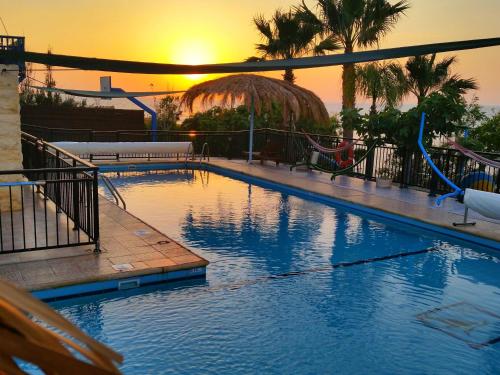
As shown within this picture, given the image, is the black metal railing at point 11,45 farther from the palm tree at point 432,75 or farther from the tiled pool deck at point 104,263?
the palm tree at point 432,75

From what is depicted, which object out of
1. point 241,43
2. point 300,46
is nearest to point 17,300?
point 300,46

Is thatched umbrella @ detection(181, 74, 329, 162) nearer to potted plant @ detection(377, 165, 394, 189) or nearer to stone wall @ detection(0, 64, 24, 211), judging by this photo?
potted plant @ detection(377, 165, 394, 189)

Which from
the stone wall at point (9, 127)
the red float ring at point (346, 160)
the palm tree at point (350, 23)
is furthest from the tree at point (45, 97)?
the stone wall at point (9, 127)

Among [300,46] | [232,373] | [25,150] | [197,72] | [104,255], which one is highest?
[300,46]

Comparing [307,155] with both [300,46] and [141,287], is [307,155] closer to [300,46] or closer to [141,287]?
[300,46]

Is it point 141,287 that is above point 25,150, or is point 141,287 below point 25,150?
below

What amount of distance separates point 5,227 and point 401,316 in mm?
5420

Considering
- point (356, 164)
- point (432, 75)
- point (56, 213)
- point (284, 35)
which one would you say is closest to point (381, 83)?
point (432, 75)

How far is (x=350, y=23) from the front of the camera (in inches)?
793

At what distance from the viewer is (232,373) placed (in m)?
4.11

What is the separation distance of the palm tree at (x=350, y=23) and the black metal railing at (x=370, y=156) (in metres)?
4.12

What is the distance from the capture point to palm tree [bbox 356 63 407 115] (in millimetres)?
19578

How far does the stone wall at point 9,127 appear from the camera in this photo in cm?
767

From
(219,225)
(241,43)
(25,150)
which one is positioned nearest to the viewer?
(219,225)
